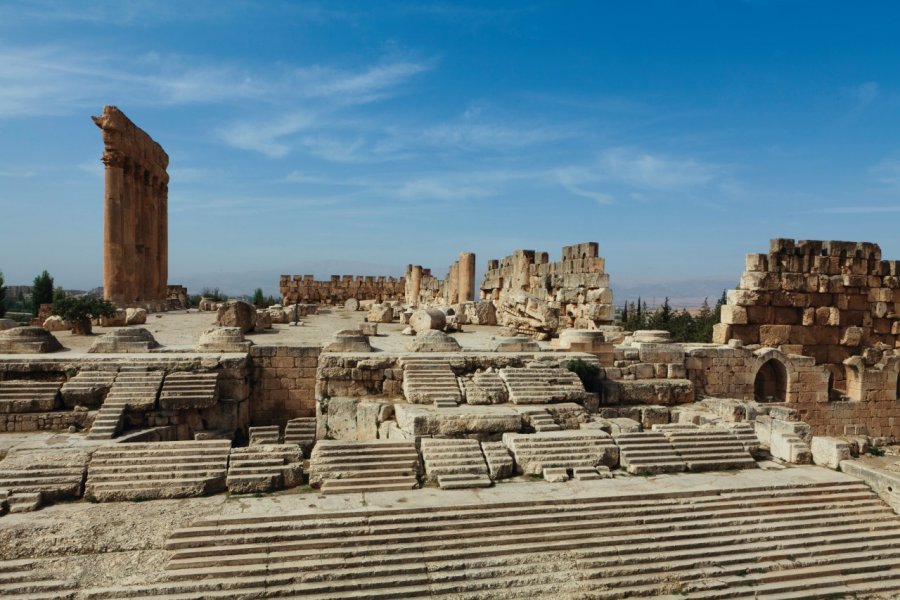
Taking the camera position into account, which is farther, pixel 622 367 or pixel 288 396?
pixel 622 367

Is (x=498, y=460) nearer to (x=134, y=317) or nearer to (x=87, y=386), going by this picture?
(x=87, y=386)

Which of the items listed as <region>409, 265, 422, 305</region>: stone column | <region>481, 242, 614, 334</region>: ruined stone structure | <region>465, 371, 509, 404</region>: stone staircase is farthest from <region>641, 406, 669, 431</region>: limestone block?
<region>409, 265, 422, 305</region>: stone column

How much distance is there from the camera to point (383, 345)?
12.2 m

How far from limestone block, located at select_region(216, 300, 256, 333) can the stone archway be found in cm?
1144

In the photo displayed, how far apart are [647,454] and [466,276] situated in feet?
A: 49.0

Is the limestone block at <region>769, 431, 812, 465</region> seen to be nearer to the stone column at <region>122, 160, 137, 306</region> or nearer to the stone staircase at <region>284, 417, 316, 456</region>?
the stone staircase at <region>284, 417, 316, 456</region>

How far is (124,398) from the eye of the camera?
851cm

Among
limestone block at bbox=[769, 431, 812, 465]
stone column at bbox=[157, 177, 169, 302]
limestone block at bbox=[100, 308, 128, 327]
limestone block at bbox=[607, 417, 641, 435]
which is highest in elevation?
stone column at bbox=[157, 177, 169, 302]

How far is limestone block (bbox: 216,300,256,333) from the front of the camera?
1388 cm

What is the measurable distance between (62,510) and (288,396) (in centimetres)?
415

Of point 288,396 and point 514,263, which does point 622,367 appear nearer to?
point 288,396

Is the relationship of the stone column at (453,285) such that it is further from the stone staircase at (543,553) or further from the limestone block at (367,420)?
the stone staircase at (543,553)

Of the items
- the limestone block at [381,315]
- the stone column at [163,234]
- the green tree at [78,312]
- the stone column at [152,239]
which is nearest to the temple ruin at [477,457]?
the green tree at [78,312]

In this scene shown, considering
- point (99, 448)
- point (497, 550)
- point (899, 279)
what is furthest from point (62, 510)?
point (899, 279)
